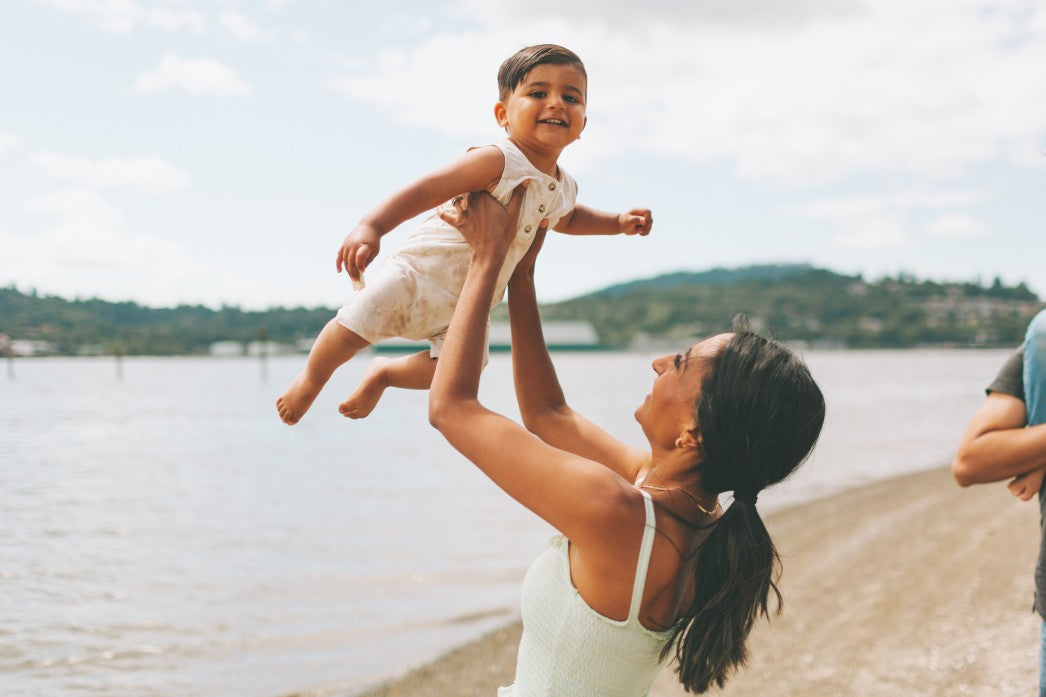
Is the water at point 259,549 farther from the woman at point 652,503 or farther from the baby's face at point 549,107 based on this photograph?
the baby's face at point 549,107

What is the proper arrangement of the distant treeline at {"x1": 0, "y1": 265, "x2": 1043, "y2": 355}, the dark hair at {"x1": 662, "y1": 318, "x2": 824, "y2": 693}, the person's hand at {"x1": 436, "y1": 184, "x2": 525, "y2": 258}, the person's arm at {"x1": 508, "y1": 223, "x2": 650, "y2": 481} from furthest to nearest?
the distant treeline at {"x1": 0, "y1": 265, "x2": 1043, "y2": 355} < the person's arm at {"x1": 508, "y1": 223, "x2": 650, "y2": 481} < the person's hand at {"x1": 436, "y1": 184, "x2": 525, "y2": 258} < the dark hair at {"x1": 662, "y1": 318, "x2": 824, "y2": 693}

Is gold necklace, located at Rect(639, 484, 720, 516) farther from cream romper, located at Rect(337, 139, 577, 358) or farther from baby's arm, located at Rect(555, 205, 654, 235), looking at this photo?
baby's arm, located at Rect(555, 205, 654, 235)

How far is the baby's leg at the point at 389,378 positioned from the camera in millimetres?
2586

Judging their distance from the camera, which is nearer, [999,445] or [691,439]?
[691,439]

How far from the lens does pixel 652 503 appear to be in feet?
6.44

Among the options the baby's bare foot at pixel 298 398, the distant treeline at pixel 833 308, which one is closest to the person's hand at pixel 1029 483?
the baby's bare foot at pixel 298 398

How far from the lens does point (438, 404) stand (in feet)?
6.39

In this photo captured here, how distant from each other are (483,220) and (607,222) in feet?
2.64

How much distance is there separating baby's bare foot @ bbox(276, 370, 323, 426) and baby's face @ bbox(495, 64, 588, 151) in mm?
899

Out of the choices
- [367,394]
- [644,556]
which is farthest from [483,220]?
[644,556]

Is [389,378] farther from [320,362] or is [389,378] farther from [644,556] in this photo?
[644,556]

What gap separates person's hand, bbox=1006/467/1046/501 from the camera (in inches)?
96.9

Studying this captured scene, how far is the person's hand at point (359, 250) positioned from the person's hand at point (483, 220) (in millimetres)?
191

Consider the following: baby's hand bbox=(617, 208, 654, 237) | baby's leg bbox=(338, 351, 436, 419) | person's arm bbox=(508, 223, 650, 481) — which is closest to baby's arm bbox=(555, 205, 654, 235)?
baby's hand bbox=(617, 208, 654, 237)
